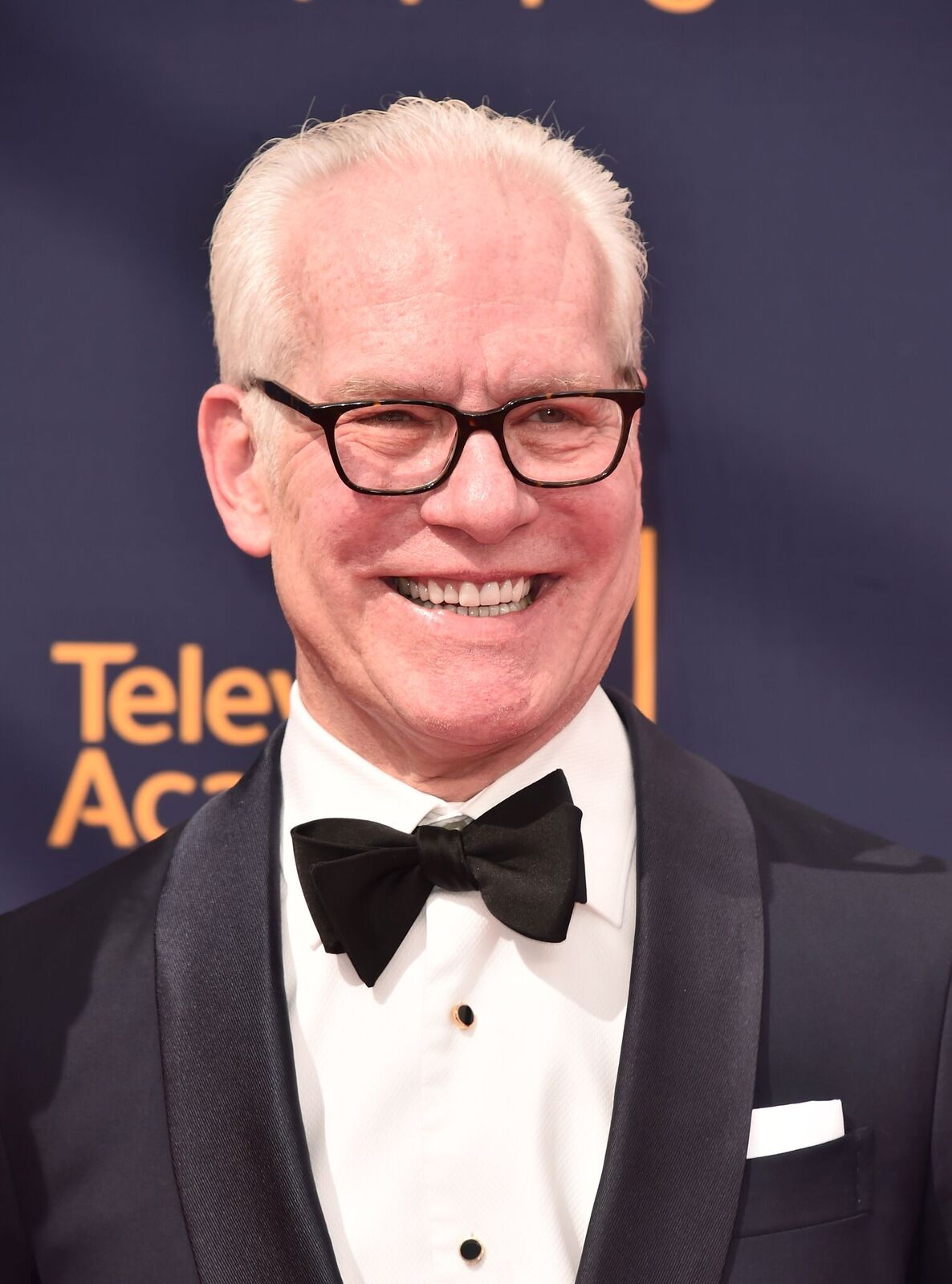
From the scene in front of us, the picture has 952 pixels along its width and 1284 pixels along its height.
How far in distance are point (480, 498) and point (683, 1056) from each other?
56 centimetres

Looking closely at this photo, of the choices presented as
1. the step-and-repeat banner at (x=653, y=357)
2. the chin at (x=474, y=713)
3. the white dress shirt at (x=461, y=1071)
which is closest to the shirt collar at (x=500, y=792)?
the white dress shirt at (x=461, y=1071)

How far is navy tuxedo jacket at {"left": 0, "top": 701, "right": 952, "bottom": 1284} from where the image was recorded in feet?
4.38

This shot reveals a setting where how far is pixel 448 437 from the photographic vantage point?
4.66 feet

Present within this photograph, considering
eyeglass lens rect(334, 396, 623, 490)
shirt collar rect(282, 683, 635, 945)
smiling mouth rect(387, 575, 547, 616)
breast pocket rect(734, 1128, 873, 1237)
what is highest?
eyeglass lens rect(334, 396, 623, 490)

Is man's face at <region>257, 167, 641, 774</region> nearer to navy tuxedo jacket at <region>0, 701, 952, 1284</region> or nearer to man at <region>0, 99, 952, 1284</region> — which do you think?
man at <region>0, 99, 952, 1284</region>

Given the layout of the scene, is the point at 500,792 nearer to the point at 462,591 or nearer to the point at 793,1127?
the point at 462,591

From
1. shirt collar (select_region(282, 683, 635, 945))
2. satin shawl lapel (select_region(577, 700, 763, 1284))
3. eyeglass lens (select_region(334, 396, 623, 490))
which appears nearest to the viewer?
satin shawl lapel (select_region(577, 700, 763, 1284))

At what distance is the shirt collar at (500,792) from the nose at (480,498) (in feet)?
0.89

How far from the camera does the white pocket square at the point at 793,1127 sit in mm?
1385

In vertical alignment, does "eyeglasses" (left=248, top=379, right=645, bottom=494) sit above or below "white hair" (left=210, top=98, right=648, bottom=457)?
below

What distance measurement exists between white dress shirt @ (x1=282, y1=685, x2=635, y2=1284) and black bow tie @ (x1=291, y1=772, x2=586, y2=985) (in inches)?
1.6

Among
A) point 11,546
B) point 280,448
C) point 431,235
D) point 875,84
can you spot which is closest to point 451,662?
point 280,448

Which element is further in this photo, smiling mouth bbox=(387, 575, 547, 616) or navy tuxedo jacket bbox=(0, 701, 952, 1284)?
smiling mouth bbox=(387, 575, 547, 616)

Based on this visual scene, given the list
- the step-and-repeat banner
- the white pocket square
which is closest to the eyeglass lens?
the white pocket square
